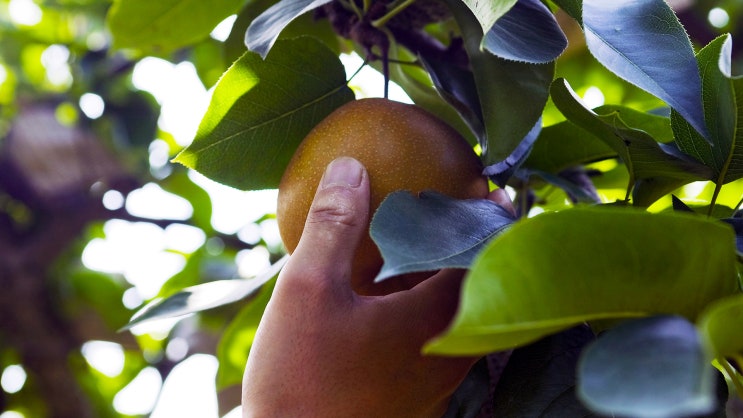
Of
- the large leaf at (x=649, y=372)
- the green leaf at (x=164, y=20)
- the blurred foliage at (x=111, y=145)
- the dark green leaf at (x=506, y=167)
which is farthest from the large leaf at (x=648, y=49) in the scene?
the blurred foliage at (x=111, y=145)

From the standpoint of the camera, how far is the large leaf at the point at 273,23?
62 cm

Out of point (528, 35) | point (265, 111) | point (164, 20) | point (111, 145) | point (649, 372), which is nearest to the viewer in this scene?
point (649, 372)

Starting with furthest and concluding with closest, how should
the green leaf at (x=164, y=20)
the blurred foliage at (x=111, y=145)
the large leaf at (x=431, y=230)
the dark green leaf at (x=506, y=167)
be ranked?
the blurred foliage at (x=111, y=145) → the green leaf at (x=164, y=20) → the dark green leaf at (x=506, y=167) → the large leaf at (x=431, y=230)

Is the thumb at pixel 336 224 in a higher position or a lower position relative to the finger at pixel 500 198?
higher

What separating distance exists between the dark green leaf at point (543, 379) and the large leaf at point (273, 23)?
1.00ft

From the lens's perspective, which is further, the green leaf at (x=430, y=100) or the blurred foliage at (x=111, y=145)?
the blurred foliage at (x=111, y=145)

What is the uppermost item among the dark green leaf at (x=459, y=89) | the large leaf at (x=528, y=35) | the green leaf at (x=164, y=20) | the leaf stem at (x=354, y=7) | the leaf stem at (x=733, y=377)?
the green leaf at (x=164, y=20)

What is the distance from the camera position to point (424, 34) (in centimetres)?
82

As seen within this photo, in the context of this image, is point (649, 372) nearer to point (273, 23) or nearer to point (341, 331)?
point (341, 331)

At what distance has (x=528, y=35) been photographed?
0.62m

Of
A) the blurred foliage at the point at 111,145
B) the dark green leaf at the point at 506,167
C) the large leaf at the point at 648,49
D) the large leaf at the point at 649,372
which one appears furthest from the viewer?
the blurred foliage at the point at 111,145

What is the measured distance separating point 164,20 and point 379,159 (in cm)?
50

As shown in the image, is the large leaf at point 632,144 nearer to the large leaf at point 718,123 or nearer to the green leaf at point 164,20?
the large leaf at point 718,123

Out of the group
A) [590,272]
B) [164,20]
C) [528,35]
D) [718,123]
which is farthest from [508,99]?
[164,20]
